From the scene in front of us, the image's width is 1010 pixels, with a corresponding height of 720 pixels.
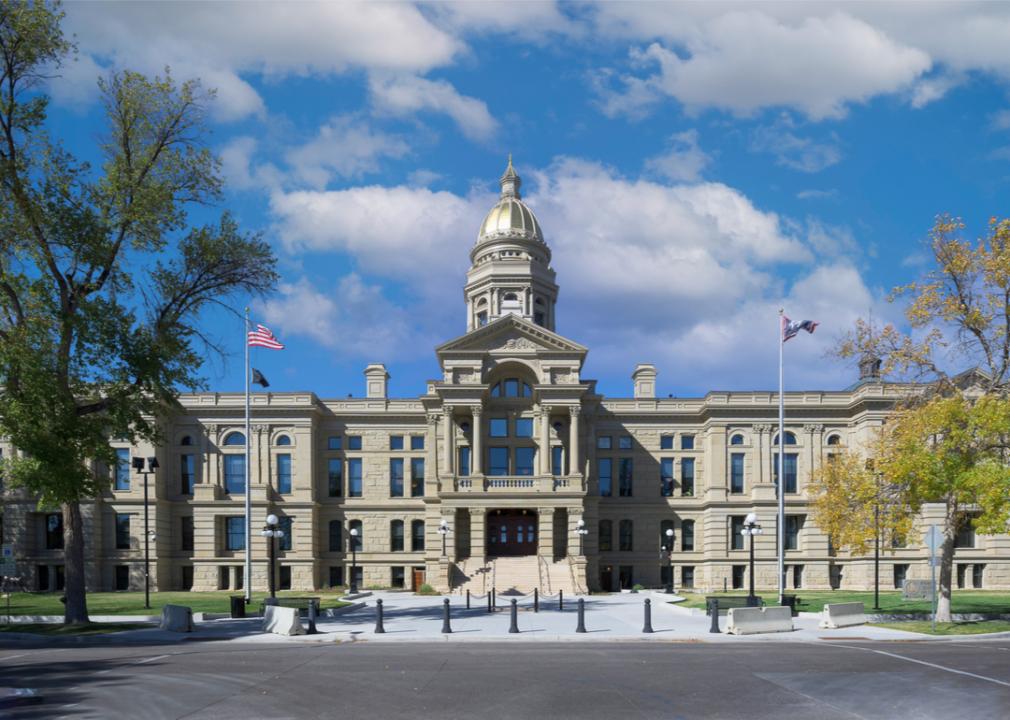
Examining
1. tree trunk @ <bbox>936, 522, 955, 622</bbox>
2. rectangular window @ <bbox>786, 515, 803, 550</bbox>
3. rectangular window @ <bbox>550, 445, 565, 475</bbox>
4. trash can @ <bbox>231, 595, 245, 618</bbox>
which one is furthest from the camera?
rectangular window @ <bbox>786, 515, 803, 550</bbox>

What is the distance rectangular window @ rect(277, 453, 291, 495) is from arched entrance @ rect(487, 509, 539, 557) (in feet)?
49.1

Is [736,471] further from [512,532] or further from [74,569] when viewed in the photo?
[74,569]

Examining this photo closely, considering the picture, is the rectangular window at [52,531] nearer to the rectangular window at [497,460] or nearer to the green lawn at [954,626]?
the rectangular window at [497,460]

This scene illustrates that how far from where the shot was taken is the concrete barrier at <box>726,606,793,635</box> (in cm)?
2780

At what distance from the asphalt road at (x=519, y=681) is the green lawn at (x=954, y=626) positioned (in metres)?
2.47

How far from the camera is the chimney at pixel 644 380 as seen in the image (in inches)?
2662

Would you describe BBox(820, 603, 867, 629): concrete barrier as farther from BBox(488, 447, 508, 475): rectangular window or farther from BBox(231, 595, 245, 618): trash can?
BBox(488, 447, 508, 475): rectangular window

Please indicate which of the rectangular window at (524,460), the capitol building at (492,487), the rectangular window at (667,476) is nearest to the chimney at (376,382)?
the capitol building at (492,487)

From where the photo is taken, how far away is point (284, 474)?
204 ft

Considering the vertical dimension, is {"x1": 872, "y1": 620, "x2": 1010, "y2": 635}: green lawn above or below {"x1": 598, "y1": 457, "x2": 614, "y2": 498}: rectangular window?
below

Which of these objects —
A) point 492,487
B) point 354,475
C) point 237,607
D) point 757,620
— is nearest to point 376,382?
point 354,475

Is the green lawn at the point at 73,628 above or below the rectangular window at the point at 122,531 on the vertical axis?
above

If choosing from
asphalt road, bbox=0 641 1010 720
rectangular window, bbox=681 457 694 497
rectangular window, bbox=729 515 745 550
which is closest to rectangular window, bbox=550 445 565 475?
rectangular window, bbox=681 457 694 497

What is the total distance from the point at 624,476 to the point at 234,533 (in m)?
28.4
